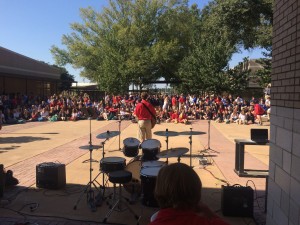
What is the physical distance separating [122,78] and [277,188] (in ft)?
107

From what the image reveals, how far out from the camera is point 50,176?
7.22 meters

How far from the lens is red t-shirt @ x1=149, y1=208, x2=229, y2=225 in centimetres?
200

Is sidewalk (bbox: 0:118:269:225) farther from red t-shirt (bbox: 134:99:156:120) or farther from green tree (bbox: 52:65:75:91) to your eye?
green tree (bbox: 52:65:75:91)

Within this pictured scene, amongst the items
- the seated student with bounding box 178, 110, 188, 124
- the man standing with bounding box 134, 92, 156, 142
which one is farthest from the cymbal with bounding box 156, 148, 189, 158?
the seated student with bounding box 178, 110, 188, 124

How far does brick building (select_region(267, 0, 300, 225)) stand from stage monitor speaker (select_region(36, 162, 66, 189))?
4.36m

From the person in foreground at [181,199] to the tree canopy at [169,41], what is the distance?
27.4 m

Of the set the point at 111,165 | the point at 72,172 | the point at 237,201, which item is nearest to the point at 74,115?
the point at 72,172

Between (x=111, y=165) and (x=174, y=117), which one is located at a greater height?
(x=111, y=165)

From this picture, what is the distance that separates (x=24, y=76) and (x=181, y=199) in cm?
3003

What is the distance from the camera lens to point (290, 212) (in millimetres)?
3953

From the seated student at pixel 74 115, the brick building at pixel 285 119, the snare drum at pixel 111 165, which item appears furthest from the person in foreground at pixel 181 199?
the seated student at pixel 74 115

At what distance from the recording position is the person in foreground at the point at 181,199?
2020 millimetres

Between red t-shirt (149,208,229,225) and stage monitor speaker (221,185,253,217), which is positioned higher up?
red t-shirt (149,208,229,225)

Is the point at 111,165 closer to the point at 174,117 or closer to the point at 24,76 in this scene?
the point at 174,117
